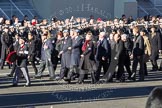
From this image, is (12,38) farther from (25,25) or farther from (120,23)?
(120,23)

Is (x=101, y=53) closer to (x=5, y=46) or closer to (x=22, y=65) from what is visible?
(x=22, y=65)

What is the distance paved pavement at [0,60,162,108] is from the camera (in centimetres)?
1376

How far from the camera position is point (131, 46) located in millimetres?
19516

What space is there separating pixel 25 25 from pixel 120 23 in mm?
4874

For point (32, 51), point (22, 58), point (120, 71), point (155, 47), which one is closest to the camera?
point (22, 58)

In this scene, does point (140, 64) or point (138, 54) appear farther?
point (140, 64)

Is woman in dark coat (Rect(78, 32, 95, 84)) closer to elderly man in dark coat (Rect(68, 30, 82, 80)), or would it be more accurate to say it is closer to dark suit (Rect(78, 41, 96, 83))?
dark suit (Rect(78, 41, 96, 83))

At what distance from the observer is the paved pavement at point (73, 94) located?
13.8 meters

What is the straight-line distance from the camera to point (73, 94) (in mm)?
15461

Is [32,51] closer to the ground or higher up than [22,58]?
higher up

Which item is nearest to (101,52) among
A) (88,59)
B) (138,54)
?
(88,59)

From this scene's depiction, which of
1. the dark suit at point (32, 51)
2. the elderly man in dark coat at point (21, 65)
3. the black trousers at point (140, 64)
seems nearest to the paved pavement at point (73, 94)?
the elderly man in dark coat at point (21, 65)

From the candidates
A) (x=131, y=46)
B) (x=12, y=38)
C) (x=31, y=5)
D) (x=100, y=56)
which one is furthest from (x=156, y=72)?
(x=31, y=5)

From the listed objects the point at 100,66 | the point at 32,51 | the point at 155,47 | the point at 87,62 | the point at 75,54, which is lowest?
the point at 100,66
